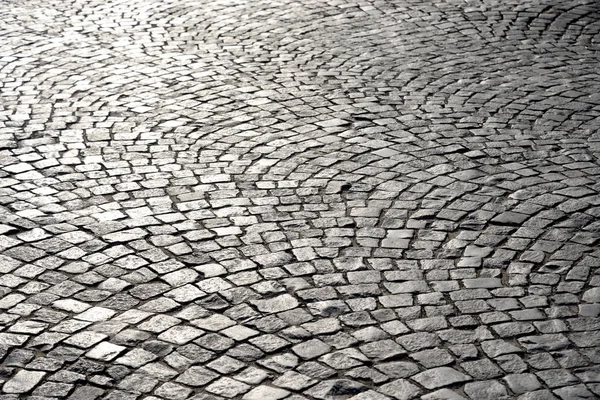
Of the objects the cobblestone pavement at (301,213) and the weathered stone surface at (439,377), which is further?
the cobblestone pavement at (301,213)

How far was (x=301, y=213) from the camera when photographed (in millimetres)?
5867

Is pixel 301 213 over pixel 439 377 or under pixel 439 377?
over

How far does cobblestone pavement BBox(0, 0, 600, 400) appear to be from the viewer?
433 cm

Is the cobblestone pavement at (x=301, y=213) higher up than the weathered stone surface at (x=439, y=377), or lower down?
higher up

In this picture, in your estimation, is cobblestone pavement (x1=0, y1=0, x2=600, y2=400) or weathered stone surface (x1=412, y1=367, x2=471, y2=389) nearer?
weathered stone surface (x1=412, y1=367, x2=471, y2=389)

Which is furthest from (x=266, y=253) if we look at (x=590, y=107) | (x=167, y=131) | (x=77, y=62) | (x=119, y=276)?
(x=77, y=62)

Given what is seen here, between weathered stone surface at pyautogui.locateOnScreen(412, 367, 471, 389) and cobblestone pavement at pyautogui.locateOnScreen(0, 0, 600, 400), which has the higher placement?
cobblestone pavement at pyautogui.locateOnScreen(0, 0, 600, 400)

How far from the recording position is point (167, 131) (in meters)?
7.24

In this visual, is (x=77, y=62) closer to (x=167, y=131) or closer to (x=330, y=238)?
(x=167, y=131)

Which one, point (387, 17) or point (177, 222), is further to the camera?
point (387, 17)

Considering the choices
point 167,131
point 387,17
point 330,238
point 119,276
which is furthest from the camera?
point 387,17

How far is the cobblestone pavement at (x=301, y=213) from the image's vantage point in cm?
433

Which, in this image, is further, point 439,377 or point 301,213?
point 301,213

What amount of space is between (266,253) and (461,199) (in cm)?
149
